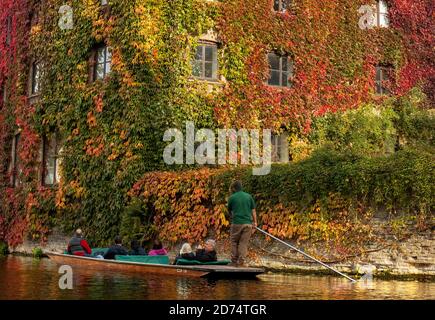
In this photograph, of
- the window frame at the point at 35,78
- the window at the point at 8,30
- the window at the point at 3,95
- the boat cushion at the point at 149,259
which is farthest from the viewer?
the window at the point at 8,30

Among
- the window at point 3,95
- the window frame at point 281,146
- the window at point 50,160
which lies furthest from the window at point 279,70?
the window at point 3,95

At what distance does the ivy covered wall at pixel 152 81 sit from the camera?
24.7 m

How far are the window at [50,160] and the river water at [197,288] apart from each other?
37.3 feet

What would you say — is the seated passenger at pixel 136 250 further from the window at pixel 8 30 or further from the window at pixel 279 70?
the window at pixel 8 30

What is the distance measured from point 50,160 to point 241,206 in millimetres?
13930

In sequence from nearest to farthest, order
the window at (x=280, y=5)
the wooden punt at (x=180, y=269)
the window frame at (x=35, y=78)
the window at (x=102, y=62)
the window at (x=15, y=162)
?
the wooden punt at (x=180, y=269)
the window at (x=102, y=62)
the window at (x=280, y=5)
the window frame at (x=35, y=78)
the window at (x=15, y=162)

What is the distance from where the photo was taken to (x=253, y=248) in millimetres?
19750

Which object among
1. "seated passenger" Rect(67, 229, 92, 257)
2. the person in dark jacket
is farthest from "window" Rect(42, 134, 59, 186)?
the person in dark jacket

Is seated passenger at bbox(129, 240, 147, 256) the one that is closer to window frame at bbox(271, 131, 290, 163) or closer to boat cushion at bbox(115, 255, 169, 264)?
boat cushion at bbox(115, 255, 169, 264)

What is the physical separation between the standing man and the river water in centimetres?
Result: 76

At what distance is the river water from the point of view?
12.4 metres

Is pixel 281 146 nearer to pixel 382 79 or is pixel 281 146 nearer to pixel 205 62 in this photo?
pixel 205 62
